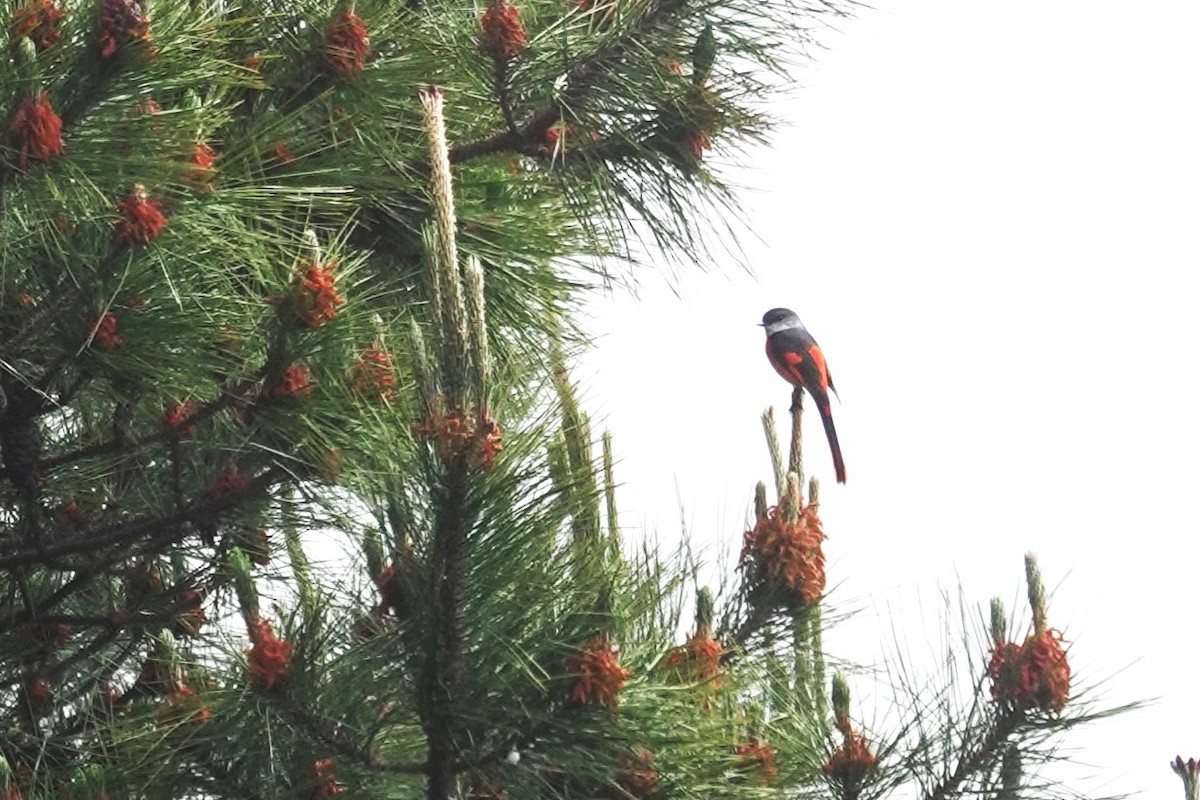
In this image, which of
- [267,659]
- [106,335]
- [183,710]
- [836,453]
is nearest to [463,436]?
[267,659]

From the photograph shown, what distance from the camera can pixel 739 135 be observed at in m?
3.51

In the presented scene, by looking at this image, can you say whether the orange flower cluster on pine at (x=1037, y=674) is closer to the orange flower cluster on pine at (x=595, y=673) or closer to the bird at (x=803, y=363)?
the orange flower cluster on pine at (x=595, y=673)

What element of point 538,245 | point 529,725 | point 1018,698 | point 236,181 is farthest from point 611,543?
point 538,245

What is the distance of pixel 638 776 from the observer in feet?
8.13

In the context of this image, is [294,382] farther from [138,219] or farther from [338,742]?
[338,742]

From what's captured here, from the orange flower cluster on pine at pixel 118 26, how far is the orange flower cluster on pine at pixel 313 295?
15.4 inches

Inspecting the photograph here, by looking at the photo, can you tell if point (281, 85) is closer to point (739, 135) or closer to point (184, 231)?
point (184, 231)

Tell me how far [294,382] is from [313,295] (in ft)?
0.67

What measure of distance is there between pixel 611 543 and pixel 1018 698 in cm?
69

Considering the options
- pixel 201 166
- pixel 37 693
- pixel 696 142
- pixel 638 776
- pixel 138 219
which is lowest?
pixel 638 776

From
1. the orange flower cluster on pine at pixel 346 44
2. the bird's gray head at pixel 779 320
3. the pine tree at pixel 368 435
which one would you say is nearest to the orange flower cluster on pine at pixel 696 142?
the pine tree at pixel 368 435

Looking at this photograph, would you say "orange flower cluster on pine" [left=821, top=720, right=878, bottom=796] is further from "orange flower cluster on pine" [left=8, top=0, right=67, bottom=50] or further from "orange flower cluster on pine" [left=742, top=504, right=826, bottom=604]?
"orange flower cluster on pine" [left=8, top=0, right=67, bottom=50]

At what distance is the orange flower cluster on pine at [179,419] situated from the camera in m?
2.91

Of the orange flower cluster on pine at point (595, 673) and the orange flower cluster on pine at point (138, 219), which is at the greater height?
the orange flower cluster on pine at point (138, 219)
